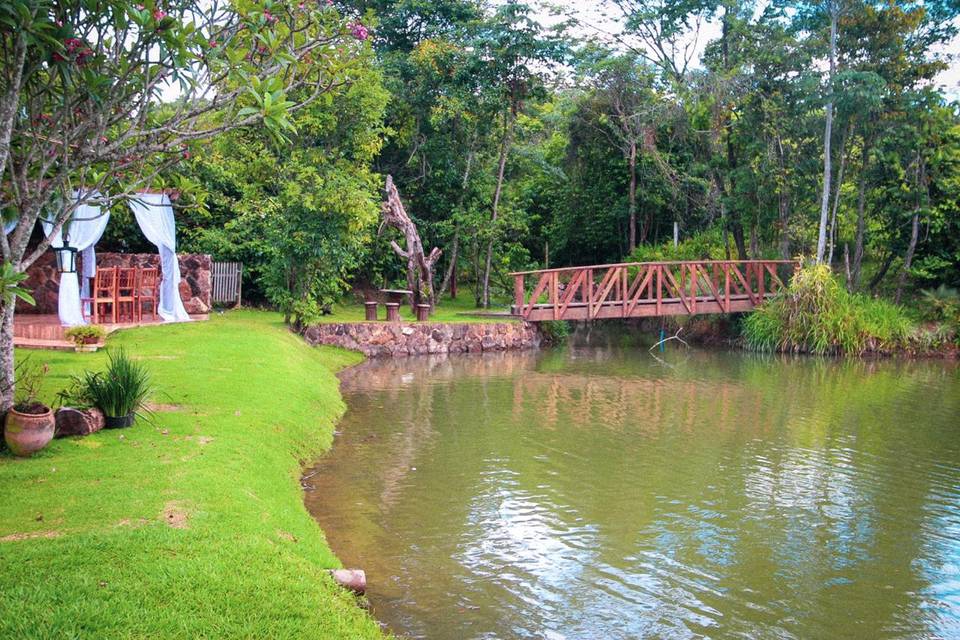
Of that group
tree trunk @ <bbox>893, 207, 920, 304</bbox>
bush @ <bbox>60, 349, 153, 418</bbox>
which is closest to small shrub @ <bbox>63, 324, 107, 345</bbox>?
bush @ <bbox>60, 349, 153, 418</bbox>

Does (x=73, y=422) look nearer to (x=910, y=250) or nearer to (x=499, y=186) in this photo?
(x=499, y=186)

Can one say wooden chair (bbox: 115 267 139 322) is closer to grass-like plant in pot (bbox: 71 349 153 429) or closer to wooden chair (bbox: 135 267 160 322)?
wooden chair (bbox: 135 267 160 322)

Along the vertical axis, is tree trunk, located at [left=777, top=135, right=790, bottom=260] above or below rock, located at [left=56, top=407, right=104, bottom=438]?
above

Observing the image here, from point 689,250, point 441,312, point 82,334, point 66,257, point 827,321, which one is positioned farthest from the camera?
point 689,250

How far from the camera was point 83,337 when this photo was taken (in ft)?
38.5

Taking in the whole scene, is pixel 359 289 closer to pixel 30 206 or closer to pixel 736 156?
pixel 736 156

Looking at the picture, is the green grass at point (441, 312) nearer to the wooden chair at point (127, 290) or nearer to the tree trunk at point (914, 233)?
the wooden chair at point (127, 290)

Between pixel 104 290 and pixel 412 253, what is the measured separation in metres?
7.97

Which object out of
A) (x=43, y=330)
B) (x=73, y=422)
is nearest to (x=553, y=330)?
(x=43, y=330)

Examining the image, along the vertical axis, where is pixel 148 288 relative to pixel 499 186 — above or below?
below

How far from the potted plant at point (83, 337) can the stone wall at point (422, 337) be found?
19.7ft

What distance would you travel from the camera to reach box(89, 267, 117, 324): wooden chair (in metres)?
14.8

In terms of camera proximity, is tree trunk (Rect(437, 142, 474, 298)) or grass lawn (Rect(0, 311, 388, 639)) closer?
grass lawn (Rect(0, 311, 388, 639))

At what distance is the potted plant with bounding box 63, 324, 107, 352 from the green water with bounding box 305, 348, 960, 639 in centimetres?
392
